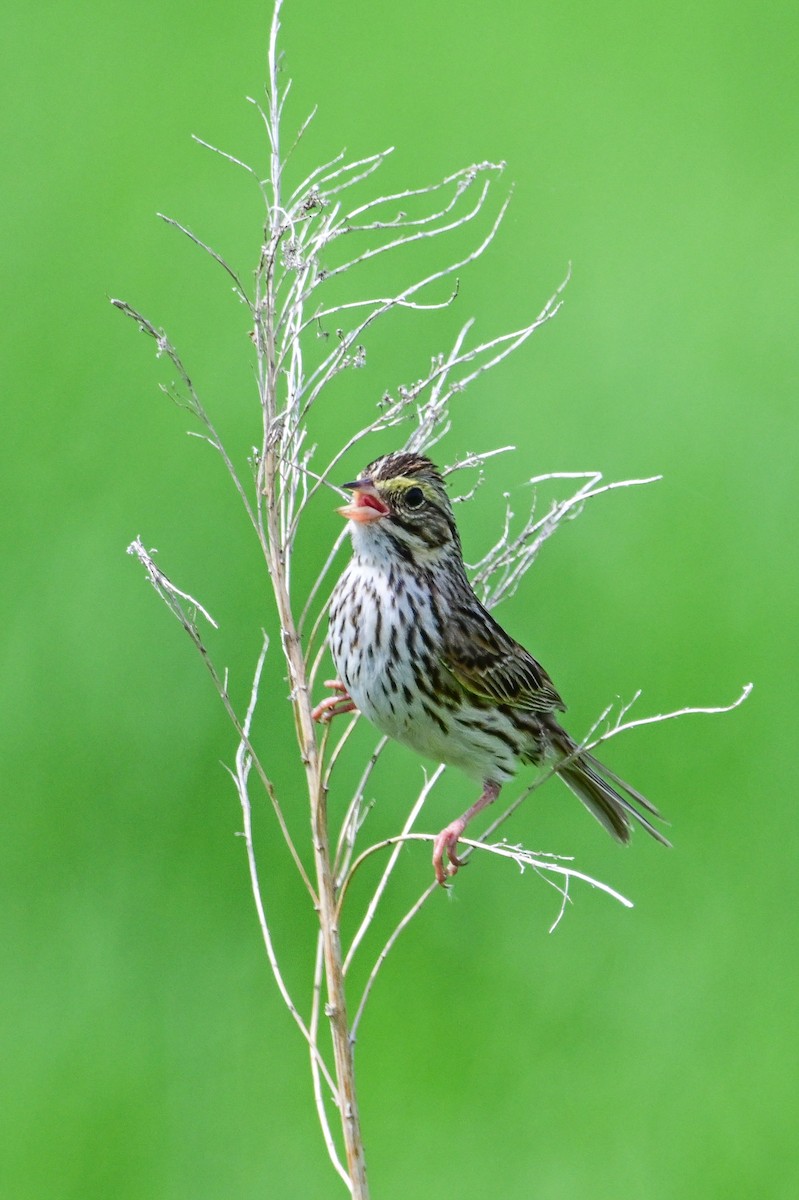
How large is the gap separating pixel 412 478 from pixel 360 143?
20.3 ft

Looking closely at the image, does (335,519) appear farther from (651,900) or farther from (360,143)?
(360,143)

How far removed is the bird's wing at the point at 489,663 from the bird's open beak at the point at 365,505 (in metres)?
0.52

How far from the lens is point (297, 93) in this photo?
10070mm

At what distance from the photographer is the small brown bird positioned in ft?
12.5

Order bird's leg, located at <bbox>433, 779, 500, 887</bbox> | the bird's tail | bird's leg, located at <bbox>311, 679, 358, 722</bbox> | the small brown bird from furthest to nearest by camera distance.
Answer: the bird's tail
bird's leg, located at <bbox>311, 679, 358, 722</bbox>
the small brown bird
bird's leg, located at <bbox>433, 779, 500, 887</bbox>

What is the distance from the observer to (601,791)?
171 inches

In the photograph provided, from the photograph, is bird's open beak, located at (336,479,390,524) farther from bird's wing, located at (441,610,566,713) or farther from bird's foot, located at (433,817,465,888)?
bird's foot, located at (433,817,465,888)

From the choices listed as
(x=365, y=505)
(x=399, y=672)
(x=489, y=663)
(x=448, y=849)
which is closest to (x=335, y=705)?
A: (x=399, y=672)

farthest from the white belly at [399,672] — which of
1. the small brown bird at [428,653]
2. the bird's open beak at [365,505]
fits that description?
the bird's open beak at [365,505]

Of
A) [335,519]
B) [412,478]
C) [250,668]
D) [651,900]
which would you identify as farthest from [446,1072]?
[412,478]

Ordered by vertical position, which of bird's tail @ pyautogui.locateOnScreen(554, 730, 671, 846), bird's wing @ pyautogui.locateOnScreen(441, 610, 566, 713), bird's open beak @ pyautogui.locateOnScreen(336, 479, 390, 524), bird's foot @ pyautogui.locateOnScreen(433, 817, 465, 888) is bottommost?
bird's foot @ pyautogui.locateOnScreen(433, 817, 465, 888)

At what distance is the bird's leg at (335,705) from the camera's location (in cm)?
402

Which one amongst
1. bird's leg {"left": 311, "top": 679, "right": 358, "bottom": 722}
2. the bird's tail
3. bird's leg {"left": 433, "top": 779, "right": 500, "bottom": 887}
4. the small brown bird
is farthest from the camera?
the bird's tail

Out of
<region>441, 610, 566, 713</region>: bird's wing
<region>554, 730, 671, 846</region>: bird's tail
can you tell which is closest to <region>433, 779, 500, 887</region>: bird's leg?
<region>441, 610, 566, 713</region>: bird's wing
